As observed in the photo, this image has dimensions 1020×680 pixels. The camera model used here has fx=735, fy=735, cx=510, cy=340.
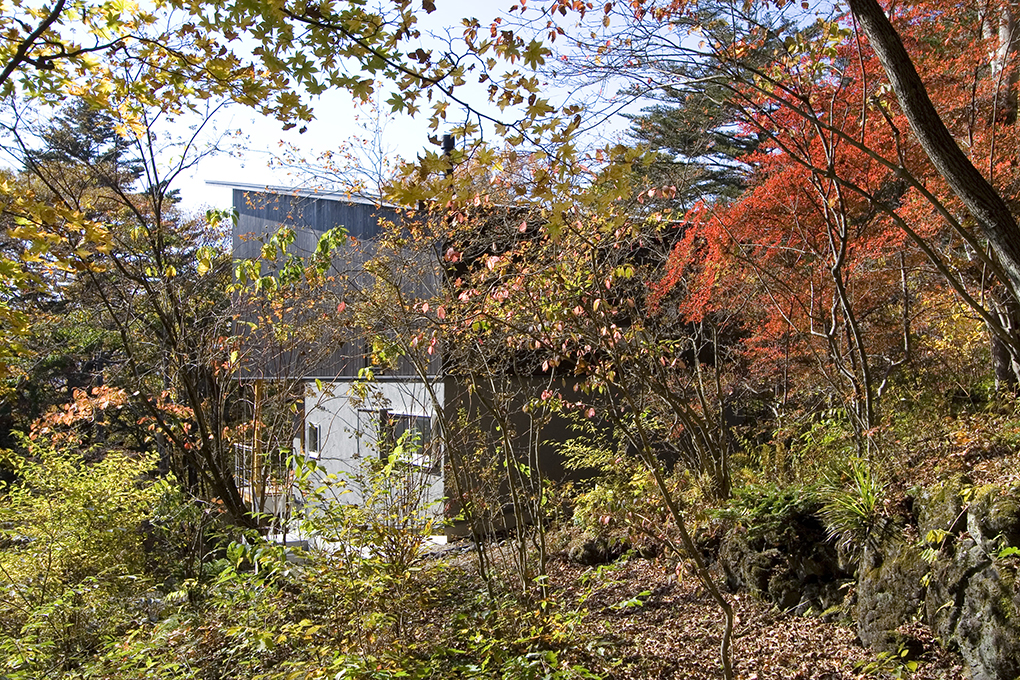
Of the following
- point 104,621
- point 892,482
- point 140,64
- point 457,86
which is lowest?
point 104,621

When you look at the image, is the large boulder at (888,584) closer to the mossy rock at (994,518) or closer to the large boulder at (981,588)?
the large boulder at (981,588)

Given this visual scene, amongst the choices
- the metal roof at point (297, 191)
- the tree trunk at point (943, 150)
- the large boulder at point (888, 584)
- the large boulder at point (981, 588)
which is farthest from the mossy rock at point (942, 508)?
the metal roof at point (297, 191)

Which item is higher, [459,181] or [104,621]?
[459,181]

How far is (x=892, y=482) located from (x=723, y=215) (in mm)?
3393

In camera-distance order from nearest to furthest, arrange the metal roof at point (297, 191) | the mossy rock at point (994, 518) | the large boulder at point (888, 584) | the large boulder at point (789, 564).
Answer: the mossy rock at point (994, 518)
the large boulder at point (888, 584)
the large boulder at point (789, 564)
the metal roof at point (297, 191)

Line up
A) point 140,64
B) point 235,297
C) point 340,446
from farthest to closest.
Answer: point 340,446
point 235,297
point 140,64

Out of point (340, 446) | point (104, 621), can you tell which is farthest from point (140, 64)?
point (340, 446)

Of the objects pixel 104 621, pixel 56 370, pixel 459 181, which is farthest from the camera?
pixel 56 370

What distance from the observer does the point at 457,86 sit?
110 inches

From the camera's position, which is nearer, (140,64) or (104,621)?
(140,64)

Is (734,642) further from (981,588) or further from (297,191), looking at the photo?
(297,191)

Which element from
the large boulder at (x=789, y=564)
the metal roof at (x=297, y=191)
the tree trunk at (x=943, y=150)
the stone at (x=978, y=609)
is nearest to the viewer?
the tree trunk at (x=943, y=150)

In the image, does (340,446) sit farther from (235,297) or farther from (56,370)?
(56,370)

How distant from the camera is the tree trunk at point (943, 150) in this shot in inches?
105
